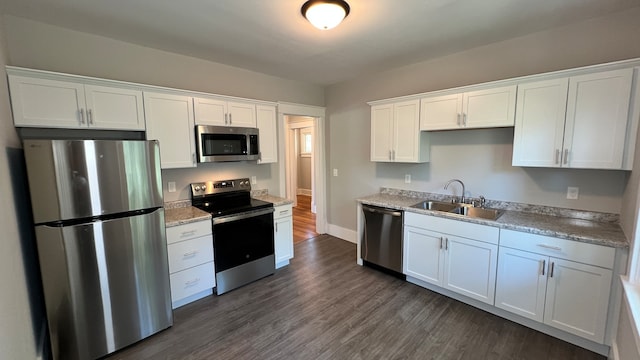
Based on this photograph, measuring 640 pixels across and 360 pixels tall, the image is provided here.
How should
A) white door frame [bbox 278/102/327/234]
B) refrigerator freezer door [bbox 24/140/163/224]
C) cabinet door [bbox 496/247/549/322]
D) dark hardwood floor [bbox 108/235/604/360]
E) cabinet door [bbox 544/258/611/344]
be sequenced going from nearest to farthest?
refrigerator freezer door [bbox 24/140/163/224] → cabinet door [bbox 544/258/611/344] → dark hardwood floor [bbox 108/235/604/360] → cabinet door [bbox 496/247/549/322] → white door frame [bbox 278/102/327/234]

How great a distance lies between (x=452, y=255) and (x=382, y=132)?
5.55 ft

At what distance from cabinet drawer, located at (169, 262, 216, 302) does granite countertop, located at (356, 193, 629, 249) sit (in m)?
2.21

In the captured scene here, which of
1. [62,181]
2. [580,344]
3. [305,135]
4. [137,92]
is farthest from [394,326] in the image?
[305,135]

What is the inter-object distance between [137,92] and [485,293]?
381 centimetres

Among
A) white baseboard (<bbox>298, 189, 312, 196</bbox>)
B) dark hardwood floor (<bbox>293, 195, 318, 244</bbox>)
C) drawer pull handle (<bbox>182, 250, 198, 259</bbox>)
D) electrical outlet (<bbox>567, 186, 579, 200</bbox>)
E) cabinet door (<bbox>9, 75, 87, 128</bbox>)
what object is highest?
cabinet door (<bbox>9, 75, 87, 128</bbox>)

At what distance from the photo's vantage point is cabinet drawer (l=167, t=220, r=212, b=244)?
8.32ft

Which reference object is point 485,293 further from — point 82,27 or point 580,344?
point 82,27

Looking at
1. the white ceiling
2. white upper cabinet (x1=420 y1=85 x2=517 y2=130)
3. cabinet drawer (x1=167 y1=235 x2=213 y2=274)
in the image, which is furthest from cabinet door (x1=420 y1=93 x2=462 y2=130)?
cabinet drawer (x1=167 y1=235 x2=213 y2=274)

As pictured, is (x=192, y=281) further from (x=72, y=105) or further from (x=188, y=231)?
(x=72, y=105)

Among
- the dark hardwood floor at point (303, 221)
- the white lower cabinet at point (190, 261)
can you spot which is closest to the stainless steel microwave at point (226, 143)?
the white lower cabinet at point (190, 261)

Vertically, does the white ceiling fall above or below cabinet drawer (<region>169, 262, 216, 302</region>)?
above

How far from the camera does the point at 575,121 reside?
2199 mm

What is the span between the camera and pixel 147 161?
2154 mm

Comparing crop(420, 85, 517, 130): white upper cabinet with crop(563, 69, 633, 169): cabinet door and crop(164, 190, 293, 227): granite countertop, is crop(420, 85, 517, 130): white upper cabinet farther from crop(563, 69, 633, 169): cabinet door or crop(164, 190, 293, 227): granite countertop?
crop(164, 190, 293, 227): granite countertop
